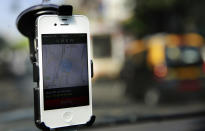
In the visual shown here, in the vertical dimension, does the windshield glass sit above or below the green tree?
below

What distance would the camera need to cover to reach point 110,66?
821 inches

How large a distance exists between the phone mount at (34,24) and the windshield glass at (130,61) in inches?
→ 6.9

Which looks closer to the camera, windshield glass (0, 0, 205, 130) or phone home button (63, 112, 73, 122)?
phone home button (63, 112, 73, 122)

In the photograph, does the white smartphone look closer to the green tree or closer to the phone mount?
the phone mount

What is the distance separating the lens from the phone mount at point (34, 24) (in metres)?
1.90

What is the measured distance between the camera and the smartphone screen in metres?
1.94

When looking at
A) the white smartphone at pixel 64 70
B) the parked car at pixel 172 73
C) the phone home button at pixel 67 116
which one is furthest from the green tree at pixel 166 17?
the phone home button at pixel 67 116

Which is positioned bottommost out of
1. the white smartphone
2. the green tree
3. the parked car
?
the parked car

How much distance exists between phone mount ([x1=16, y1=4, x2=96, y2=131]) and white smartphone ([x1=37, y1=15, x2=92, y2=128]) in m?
0.03

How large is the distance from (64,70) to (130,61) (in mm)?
9117

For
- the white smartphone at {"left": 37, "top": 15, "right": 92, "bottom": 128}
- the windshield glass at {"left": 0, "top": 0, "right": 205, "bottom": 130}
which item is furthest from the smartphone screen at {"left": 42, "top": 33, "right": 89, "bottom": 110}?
the windshield glass at {"left": 0, "top": 0, "right": 205, "bottom": 130}

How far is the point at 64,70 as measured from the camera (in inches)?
78.0

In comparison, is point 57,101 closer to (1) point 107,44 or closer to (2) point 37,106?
(2) point 37,106

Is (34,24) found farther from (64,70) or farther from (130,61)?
(130,61)
